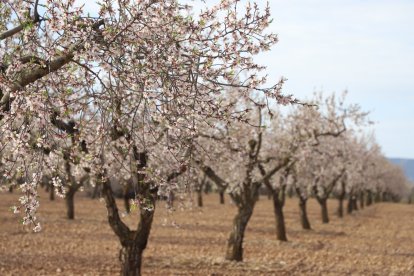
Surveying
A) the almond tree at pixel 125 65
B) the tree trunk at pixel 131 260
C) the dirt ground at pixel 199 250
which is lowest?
the dirt ground at pixel 199 250

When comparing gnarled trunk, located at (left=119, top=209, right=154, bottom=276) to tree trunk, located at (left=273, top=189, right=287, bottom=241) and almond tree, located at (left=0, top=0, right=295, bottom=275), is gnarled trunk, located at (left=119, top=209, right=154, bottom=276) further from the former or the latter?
tree trunk, located at (left=273, top=189, right=287, bottom=241)

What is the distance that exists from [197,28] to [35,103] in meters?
2.31

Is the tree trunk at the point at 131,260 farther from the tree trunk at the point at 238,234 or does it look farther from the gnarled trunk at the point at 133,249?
the tree trunk at the point at 238,234

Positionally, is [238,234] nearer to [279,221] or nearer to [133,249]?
[133,249]

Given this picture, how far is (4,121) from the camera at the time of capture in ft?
20.5

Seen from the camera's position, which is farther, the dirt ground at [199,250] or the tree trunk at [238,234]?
the tree trunk at [238,234]

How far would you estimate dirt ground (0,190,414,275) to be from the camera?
1747cm

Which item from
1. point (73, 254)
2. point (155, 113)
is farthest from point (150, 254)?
point (155, 113)

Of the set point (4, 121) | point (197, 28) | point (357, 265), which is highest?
point (197, 28)

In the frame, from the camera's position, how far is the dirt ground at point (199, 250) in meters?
17.5

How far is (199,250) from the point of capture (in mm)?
22672

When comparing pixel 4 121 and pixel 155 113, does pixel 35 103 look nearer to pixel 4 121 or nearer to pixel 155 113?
pixel 4 121

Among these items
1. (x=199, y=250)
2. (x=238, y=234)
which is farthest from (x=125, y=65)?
(x=199, y=250)

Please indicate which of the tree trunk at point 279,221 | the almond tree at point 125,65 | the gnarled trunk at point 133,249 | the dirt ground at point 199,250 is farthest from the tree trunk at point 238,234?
the almond tree at point 125,65
